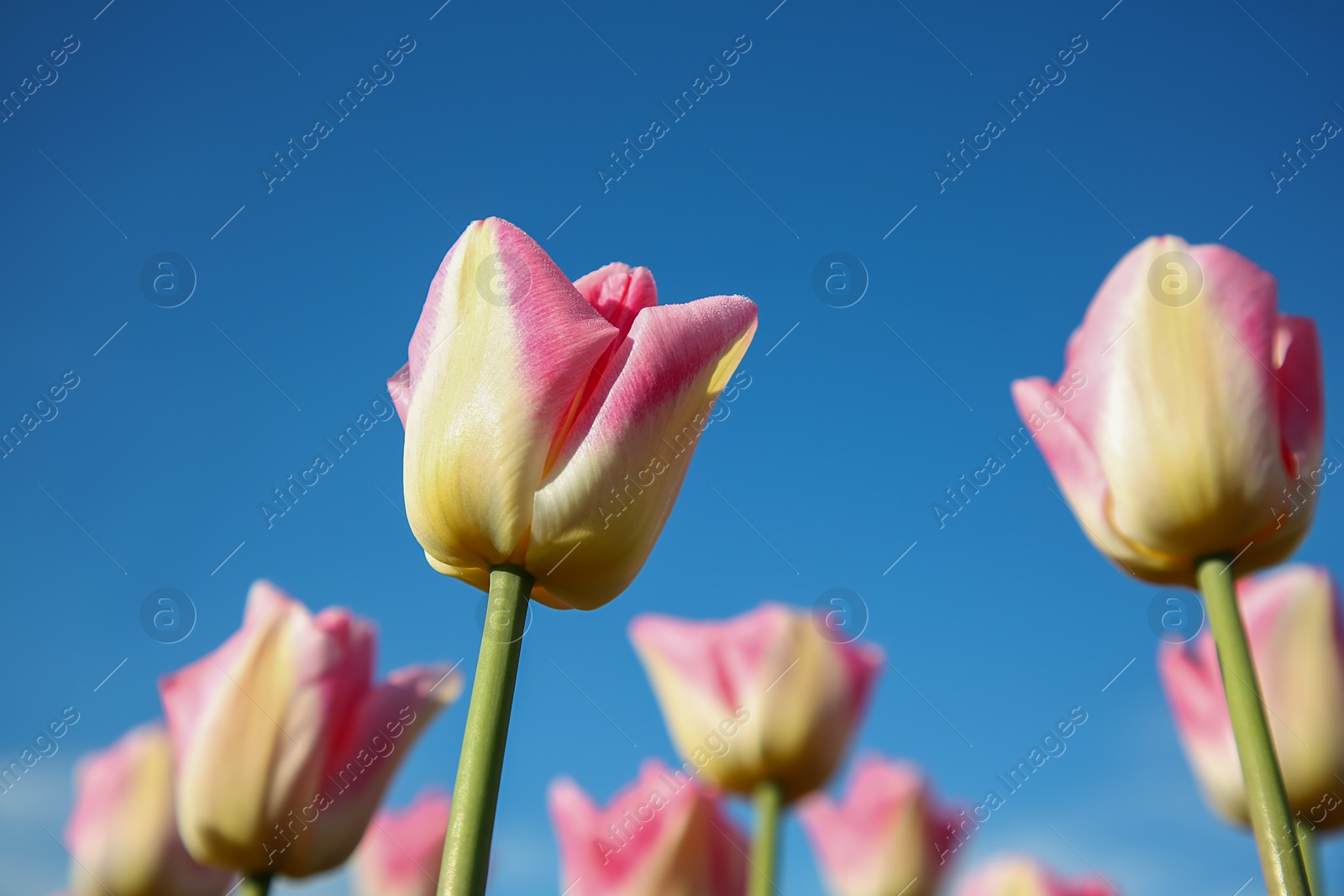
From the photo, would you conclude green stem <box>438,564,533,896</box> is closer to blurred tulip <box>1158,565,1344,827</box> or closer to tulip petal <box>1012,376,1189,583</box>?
tulip petal <box>1012,376,1189,583</box>

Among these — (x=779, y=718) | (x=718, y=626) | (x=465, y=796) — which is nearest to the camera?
(x=465, y=796)

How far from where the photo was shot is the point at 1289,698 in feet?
5.65

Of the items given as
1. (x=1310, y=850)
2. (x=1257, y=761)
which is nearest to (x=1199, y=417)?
(x=1257, y=761)

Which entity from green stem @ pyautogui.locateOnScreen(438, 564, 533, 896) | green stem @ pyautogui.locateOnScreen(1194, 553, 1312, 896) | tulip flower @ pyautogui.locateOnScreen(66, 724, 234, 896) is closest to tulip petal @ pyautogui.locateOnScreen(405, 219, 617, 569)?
green stem @ pyautogui.locateOnScreen(438, 564, 533, 896)

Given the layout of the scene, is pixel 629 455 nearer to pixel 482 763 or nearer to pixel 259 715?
pixel 482 763

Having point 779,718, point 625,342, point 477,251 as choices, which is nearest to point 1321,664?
point 779,718

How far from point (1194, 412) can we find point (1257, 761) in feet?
1.54

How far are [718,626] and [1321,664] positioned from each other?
1.37 m

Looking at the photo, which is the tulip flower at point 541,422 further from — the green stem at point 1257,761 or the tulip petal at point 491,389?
the green stem at point 1257,761

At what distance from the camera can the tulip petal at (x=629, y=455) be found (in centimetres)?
93

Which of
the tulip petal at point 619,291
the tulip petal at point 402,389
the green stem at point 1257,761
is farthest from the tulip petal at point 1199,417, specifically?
the tulip petal at point 402,389

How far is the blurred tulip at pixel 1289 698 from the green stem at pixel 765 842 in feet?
2.53

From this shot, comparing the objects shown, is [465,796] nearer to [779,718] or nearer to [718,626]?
[779,718]

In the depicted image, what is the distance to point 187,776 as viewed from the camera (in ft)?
5.22
